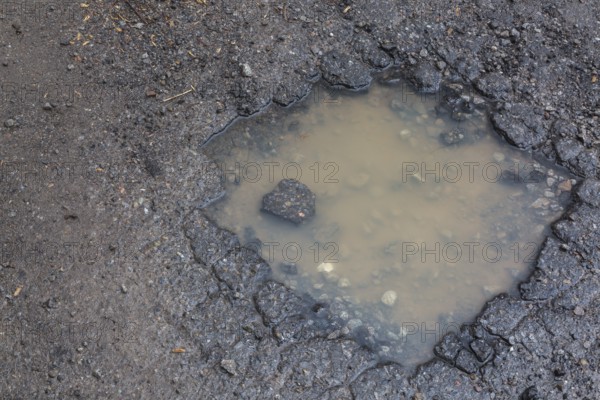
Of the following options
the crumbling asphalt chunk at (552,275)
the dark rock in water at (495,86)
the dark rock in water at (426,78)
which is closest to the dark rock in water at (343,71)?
the dark rock in water at (426,78)

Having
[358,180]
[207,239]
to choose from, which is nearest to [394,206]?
[358,180]

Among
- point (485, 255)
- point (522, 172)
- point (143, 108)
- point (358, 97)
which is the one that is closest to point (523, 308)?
point (485, 255)

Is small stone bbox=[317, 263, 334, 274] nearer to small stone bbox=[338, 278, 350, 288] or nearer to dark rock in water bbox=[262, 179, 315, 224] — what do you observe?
small stone bbox=[338, 278, 350, 288]

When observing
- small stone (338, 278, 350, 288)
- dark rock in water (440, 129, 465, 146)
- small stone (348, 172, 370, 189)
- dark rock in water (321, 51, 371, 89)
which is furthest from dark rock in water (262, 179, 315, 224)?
dark rock in water (440, 129, 465, 146)

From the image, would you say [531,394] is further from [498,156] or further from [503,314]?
[498,156]

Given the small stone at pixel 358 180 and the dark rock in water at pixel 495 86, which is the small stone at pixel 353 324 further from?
the dark rock in water at pixel 495 86

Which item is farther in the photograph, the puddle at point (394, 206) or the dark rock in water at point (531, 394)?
the puddle at point (394, 206)

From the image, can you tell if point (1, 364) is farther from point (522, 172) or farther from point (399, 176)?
point (522, 172)

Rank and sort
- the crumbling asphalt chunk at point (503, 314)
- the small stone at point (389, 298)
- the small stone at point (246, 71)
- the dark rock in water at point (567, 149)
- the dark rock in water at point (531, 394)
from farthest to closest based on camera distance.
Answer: the small stone at point (246, 71) → the dark rock in water at point (567, 149) → the small stone at point (389, 298) → the crumbling asphalt chunk at point (503, 314) → the dark rock in water at point (531, 394)
